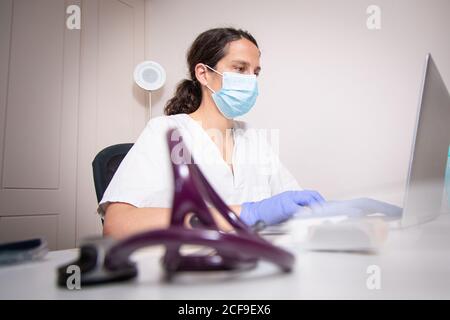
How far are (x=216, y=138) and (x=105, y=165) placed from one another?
1.45 feet

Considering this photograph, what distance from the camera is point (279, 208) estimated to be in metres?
0.65

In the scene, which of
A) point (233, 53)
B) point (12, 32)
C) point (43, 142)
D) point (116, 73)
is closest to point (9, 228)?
point (43, 142)

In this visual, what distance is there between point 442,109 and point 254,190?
0.68 m

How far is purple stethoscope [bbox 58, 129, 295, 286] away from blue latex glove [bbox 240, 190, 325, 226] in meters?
0.37

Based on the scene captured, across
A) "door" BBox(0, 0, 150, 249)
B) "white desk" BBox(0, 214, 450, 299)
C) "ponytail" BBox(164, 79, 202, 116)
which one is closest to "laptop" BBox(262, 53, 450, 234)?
"white desk" BBox(0, 214, 450, 299)

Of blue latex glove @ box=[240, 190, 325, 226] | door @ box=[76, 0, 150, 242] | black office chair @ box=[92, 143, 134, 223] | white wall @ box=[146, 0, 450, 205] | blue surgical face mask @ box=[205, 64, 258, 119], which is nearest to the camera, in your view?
blue latex glove @ box=[240, 190, 325, 226]

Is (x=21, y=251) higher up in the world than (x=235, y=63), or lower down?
lower down

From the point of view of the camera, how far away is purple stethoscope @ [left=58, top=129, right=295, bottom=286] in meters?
0.22

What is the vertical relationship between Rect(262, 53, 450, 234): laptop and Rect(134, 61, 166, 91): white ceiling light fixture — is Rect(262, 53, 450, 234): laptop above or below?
below

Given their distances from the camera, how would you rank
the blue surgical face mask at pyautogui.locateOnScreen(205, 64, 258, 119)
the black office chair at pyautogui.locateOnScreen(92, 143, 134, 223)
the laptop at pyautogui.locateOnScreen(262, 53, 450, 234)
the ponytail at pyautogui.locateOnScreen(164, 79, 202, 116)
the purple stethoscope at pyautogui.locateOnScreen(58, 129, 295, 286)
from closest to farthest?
the purple stethoscope at pyautogui.locateOnScreen(58, 129, 295, 286) < the laptop at pyautogui.locateOnScreen(262, 53, 450, 234) < the black office chair at pyautogui.locateOnScreen(92, 143, 134, 223) < the blue surgical face mask at pyautogui.locateOnScreen(205, 64, 258, 119) < the ponytail at pyautogui.locateOnScreen(164, 79, 202, 116)

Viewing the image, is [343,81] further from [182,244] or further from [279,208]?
[182,244]

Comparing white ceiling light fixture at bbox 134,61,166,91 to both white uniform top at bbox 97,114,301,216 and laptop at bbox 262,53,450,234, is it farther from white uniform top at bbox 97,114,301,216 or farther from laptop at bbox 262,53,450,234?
laptop at bbox 262,53,450,234

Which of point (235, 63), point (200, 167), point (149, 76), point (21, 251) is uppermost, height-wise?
point (149, 76)

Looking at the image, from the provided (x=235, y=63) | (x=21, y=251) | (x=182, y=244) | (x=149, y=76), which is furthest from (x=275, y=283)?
(x=149, y=76)
